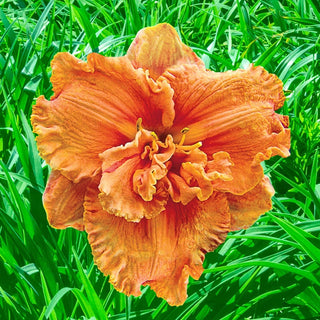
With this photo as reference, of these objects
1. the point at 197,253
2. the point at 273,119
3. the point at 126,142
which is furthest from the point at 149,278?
the point at 273,119

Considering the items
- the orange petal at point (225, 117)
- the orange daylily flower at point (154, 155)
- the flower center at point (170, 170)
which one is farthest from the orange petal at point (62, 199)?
the orange petal at point (225, 117)

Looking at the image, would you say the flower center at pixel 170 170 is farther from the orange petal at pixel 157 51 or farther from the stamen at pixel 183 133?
the orange petal at pixel 157 51

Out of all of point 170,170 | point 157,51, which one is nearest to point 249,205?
point 170,170

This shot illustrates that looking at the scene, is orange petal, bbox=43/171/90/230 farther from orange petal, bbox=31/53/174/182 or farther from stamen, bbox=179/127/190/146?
stamen, bbox=179/127/190/146

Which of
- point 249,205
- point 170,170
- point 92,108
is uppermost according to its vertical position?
point 92,108

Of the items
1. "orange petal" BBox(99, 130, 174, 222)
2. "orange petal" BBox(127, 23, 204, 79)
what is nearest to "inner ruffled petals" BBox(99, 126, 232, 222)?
"orange petal" BBox(99, 130, 174, 222)

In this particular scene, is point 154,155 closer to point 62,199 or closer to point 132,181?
point 132,181
